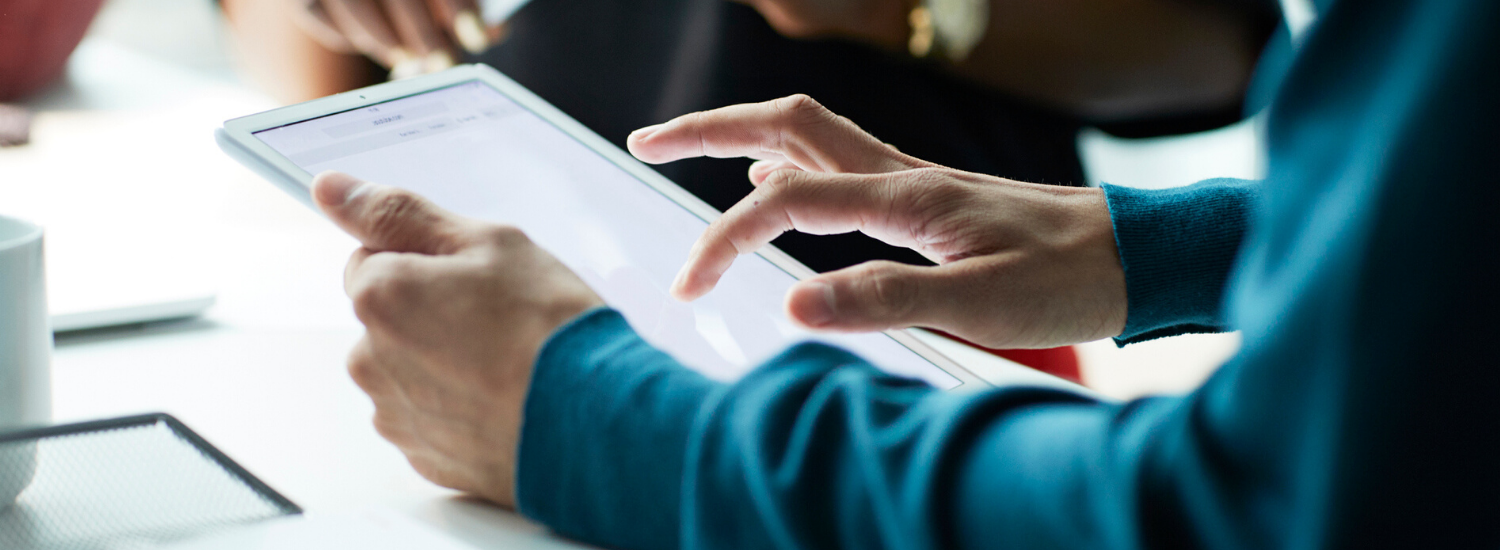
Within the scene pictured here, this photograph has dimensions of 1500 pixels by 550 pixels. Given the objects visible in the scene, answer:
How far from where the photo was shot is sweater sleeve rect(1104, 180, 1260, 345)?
1.87 ft

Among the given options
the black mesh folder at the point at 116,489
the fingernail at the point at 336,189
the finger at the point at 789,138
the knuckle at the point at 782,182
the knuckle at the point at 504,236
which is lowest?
the black mesh folder at the point at 116,489

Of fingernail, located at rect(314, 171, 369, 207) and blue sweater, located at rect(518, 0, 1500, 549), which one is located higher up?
fingernail, located at rect(314, 171, 369, 207)

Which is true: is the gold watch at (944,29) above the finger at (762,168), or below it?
above

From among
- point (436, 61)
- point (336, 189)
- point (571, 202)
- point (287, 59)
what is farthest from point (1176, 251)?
point (287, 59)

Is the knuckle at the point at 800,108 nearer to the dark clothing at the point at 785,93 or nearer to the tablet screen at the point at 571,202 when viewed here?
the tablet screen at the point at 571,202

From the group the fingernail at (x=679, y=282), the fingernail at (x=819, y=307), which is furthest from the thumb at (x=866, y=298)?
the fingernail at (x=679, y=282)

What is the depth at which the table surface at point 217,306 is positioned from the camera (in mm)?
458

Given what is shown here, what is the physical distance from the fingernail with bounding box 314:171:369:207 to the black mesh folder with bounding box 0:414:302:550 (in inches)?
4.1

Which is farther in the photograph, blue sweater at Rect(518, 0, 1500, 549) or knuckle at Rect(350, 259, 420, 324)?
knuckle at Rect(350, 259, 420, 324)

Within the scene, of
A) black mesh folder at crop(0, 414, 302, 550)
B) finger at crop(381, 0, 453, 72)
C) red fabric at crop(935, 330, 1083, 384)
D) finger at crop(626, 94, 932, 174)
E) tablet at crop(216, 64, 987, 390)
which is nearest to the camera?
black mesh folder at crop(0, 414, 302, 550)

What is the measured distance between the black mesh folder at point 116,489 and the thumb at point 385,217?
10 cm

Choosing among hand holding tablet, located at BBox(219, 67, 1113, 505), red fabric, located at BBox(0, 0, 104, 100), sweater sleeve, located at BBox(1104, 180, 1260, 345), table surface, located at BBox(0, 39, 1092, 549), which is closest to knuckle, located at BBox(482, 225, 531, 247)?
hand holding tablet, located at BBox(219, 67, 1113, 505)

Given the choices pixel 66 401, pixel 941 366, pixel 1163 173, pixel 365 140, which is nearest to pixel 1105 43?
pixel 941 366

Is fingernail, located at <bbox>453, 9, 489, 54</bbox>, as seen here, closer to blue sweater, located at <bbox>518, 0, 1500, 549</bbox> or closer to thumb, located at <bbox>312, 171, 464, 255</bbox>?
thumb, located at <bbox>312, 171, 464, 255</bbox>
